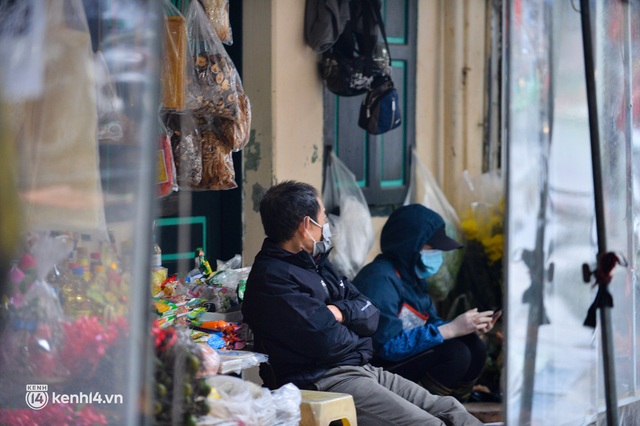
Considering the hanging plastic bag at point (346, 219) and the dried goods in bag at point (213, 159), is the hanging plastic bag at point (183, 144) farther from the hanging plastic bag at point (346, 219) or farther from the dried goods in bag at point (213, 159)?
the hanging plastic bag at point (346, 219)

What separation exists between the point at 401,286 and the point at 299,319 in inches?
46.4

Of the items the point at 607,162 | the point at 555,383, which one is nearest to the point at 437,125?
the point at 607,162

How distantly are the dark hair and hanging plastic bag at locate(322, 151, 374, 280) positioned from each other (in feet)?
5.13

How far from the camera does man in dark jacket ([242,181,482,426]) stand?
3549mm

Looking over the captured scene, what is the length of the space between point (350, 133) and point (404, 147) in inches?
21.7

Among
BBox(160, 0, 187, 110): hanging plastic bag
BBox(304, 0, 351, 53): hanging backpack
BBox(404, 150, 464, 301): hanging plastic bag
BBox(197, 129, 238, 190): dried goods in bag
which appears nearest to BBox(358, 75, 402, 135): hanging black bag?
BBox(304, 0, 351, 53): hanging backpack

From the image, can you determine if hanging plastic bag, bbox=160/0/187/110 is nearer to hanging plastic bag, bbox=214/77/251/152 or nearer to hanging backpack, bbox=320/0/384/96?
hanging plastic bag, bbox=214/77/251/152

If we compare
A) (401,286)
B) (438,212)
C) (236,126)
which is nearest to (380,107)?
(438,212)

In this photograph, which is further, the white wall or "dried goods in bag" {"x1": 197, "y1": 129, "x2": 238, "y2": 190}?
the white wall

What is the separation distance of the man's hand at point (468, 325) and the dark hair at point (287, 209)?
1.12 meters

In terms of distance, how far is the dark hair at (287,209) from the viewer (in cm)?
370

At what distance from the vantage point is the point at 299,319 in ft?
11.5

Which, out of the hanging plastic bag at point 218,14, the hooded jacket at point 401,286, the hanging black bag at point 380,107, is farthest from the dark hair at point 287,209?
the hanging black bag at point 380,107

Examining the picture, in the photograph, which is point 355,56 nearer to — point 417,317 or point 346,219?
point 346,219
